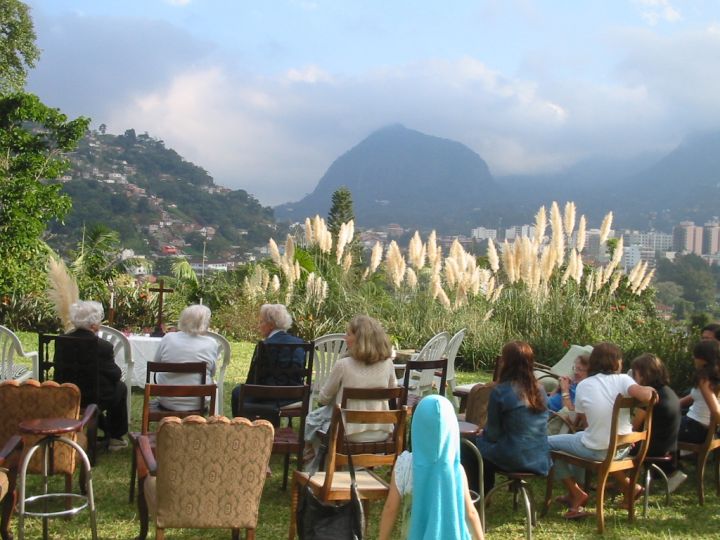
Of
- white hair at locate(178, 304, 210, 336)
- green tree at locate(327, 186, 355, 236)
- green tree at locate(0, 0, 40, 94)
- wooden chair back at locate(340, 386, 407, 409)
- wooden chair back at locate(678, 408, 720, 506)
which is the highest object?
green tree at locate(0, 0, 40, 94)

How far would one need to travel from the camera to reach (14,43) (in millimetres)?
23594

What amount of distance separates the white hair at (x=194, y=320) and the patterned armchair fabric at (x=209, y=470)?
2334mm

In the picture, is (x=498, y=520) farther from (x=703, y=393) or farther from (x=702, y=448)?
(x=703, y=393)

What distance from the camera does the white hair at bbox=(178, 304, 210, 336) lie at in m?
6.07

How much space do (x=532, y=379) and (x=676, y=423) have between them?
1.31m

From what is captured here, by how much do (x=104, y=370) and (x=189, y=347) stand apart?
0.67 m

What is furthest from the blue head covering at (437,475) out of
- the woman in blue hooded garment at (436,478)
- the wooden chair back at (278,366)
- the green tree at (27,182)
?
the green tree at (27,182)

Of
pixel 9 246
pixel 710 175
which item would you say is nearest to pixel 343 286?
pixel 9 246

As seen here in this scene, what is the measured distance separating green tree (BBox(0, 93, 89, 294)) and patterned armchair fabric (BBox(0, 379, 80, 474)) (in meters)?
11.4

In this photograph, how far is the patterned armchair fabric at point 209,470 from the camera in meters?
3.73

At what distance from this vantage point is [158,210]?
5166 cm

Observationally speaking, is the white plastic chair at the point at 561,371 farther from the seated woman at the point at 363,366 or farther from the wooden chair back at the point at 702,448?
the seated woman at the point at 363,366

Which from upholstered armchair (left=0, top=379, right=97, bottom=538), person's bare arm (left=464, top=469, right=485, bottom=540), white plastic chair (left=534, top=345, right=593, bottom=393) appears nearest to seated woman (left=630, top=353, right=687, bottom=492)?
white plastic chair (left=534, top=345, right=593, bottom=393)

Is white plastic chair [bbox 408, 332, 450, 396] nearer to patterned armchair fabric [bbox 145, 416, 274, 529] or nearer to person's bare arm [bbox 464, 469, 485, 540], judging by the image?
patterned armchair fabric [bbox 145, 416, 274, 529]
